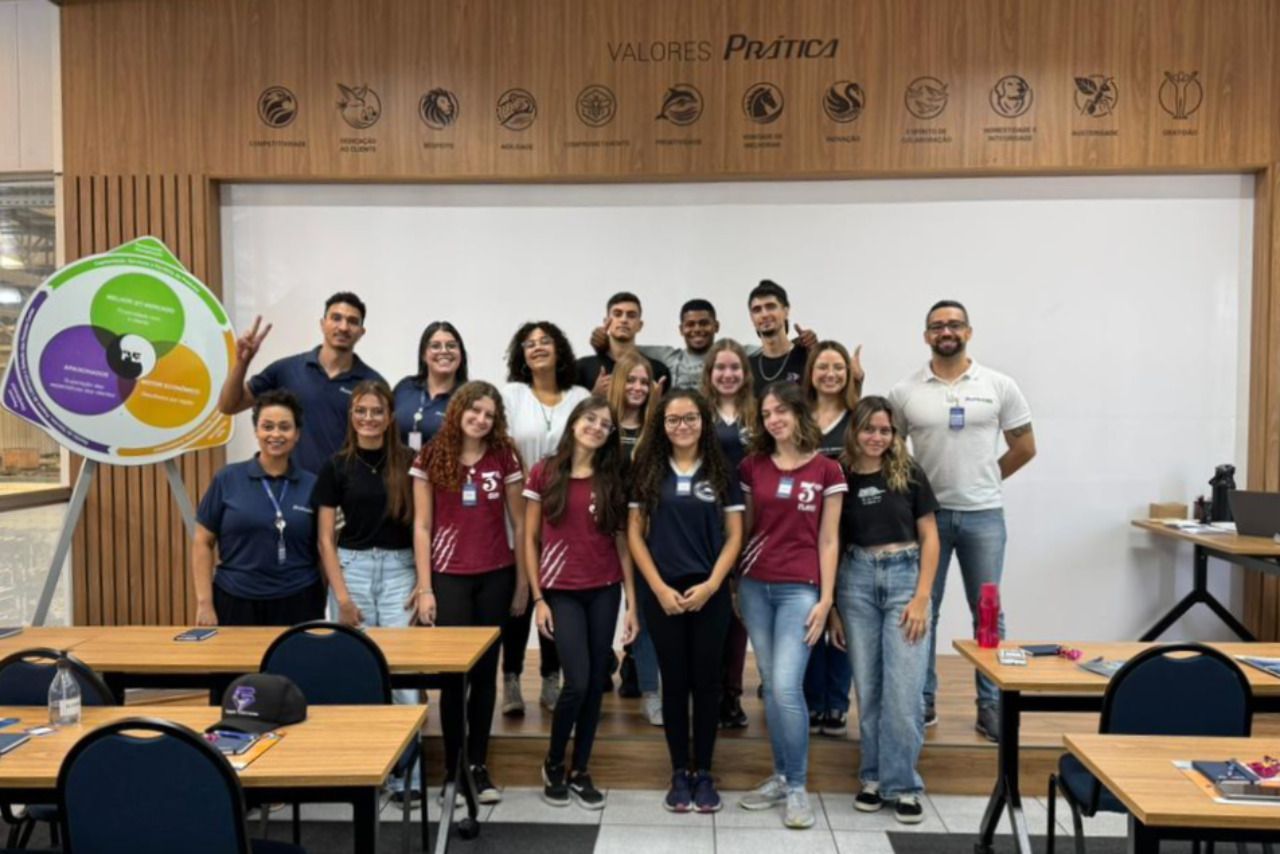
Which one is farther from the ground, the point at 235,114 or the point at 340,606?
the point at 235,114

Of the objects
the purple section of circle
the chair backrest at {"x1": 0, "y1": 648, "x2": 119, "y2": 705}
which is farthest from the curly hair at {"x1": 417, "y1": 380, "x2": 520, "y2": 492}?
the purple section of circle

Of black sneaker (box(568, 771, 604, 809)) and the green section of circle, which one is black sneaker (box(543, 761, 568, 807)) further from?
the green section of circle

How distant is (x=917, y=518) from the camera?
3.36 meters

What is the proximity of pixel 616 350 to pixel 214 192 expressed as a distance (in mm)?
2862

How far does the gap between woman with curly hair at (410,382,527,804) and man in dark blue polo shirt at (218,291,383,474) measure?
75 cm

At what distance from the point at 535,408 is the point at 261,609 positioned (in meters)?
1.34

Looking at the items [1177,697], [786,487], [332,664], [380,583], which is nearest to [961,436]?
[786,487]

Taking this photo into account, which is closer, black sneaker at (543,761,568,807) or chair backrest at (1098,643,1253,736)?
chair backrest at (1098,643,1253,736)

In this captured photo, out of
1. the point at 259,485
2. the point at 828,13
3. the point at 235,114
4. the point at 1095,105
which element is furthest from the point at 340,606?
the point at 1095,105

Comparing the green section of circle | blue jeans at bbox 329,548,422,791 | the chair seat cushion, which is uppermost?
the green section of circle

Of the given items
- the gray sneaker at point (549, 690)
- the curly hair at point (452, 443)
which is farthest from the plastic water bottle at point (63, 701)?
the gray sneaker at point (549, 690)

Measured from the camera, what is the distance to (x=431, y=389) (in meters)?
3.85

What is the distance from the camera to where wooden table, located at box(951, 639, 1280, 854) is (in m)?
2.77

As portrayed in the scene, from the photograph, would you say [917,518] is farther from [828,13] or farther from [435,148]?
[435,148]
